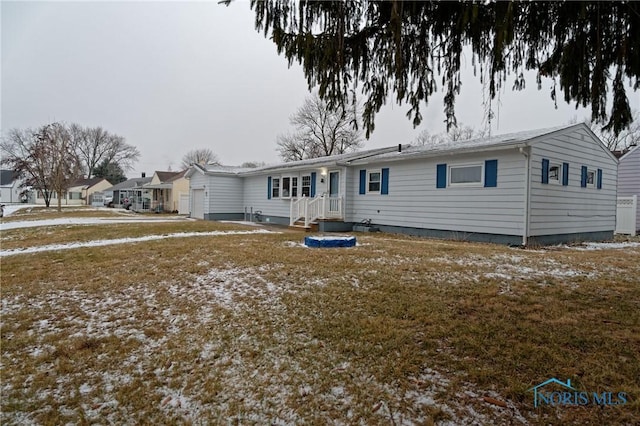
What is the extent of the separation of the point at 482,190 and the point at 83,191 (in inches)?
2436

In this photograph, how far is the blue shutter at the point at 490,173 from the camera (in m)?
10.2

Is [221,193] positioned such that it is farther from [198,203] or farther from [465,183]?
[465,183]

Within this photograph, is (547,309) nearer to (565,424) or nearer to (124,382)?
(565,424)

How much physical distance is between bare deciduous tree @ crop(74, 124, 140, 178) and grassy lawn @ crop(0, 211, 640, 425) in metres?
60.3

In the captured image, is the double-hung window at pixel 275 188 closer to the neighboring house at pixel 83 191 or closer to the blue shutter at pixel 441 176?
the blue shutter at pixel 441 176

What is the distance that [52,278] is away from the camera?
614 centimetres

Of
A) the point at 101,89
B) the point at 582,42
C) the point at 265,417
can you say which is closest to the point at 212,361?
the point at 265,417

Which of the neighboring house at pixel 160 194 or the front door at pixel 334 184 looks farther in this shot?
the neighboring house at pixel 160 194

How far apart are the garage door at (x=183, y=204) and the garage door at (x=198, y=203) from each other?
20.5ft

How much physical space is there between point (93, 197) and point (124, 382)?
185ft

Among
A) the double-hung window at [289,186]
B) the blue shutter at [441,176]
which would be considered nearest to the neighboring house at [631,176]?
the blue shutter at [441,176]

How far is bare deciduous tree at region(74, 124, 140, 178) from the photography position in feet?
182

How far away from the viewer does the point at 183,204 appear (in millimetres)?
28734

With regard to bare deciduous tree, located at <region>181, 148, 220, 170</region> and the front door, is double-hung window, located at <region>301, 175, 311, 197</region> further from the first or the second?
bare deciduous tree, located at <region>181, 148, 220, 170</region>
